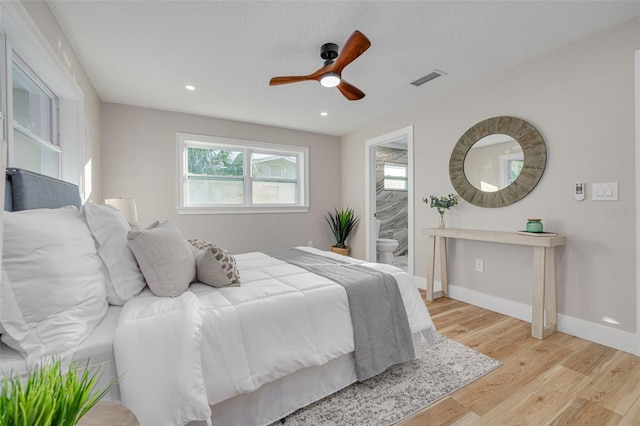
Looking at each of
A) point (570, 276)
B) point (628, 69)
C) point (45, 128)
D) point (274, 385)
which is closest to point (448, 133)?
point (628, 69)

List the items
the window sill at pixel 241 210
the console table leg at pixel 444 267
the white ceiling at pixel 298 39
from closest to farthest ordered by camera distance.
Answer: the white ceiling at pixel 298 39 < the console table leg at pixel 444 267 < the window sill at pixel 241 210

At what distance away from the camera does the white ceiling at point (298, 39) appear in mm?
1882

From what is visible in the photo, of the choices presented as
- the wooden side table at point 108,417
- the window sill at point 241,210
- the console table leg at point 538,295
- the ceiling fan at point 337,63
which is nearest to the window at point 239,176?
the window sill at point 241,210

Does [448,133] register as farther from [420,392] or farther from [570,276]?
[420,392]

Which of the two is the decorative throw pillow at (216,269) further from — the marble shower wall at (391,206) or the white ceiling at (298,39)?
the marble shower wall at (391,206)

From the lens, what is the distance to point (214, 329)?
121cm

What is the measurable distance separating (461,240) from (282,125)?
305 cm

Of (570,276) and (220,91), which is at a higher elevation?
(220,91)

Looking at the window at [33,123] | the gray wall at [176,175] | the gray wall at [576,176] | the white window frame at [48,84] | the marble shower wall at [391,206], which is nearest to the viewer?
the white window frame at [48,84]

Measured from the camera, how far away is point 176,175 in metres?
3.82

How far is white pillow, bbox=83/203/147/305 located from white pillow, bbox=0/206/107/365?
21 cm

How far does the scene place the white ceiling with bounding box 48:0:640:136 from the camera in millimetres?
1882

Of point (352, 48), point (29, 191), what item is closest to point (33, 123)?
point (29, 191)

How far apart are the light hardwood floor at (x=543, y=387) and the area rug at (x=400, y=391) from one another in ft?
0.18
